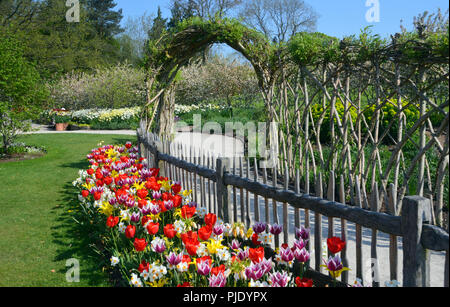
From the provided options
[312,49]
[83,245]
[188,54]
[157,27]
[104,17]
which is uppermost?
[104,17]

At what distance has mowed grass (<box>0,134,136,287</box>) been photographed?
3379mm

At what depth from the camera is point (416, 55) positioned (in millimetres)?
3078

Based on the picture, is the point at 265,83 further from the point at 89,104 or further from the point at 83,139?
the point at 89,104

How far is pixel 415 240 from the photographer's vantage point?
2.02m

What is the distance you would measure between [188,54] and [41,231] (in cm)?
400

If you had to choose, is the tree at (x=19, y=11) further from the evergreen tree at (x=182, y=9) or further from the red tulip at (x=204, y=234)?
the red tulip at (x=204, y=234)

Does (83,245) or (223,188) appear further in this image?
(83,245)

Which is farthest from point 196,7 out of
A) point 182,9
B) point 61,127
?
point 61,127

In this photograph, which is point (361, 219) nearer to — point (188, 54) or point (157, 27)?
point (188, 54)

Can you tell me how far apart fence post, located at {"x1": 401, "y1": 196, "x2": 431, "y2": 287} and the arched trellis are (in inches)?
144

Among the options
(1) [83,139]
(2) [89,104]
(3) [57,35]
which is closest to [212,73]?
(2) [89,104]

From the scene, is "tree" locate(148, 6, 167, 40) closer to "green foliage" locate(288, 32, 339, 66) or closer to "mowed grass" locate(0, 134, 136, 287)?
A: "mowed grass" locate(0, 134, 136, 287)

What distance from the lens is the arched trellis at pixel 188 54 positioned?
564cm
